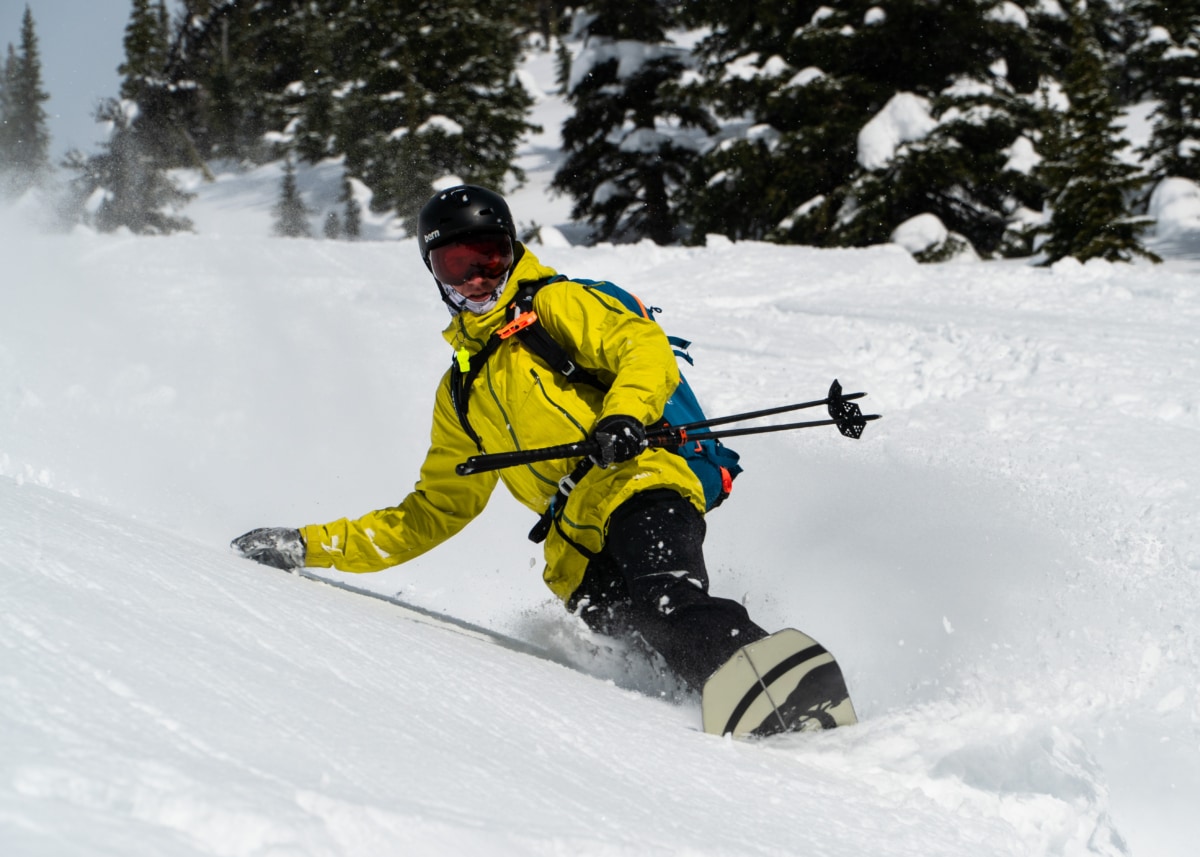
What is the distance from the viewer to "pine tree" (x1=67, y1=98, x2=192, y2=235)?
96.0ft

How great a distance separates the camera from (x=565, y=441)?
3455 mm

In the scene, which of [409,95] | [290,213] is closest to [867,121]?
[409,95]

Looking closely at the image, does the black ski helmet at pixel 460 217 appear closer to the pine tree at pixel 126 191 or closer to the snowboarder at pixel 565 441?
the snowboarder at pixel 565 441

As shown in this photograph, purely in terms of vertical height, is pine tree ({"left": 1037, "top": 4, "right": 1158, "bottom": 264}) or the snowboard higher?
pine tree ({"left": 1037, "top": 4, "right": 1158, "bottom": 264})

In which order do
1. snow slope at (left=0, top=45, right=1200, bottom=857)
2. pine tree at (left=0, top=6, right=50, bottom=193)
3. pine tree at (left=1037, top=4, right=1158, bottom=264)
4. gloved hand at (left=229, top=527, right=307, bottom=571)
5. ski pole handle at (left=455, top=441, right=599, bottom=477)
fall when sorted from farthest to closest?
pine tree at (left=0, top=6, right=50, bottom=193)
pine tree at (left=1037, top=4, right=1158, bottom=264)
gloved hand at (left=229, top=527, right=307, bottom=571)
ski pole handle at (left=455, top=441, right=599, bottom=477)
snow slope at (left=0, top=45, right=1200, bottom=857)

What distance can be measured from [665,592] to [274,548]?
1.55 meters

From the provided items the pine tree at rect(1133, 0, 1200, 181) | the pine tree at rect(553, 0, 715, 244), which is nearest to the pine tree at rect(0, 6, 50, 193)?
the pine tree at rect(553, 0, 715, 244)

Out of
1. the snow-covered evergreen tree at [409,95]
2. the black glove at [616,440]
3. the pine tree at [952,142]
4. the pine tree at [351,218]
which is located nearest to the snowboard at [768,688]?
the black glove at [616,440]

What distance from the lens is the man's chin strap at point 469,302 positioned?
11.6ft

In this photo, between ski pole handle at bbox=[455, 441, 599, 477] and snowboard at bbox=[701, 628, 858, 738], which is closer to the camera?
snowboard at bbox=[701, 628, 858, 738]

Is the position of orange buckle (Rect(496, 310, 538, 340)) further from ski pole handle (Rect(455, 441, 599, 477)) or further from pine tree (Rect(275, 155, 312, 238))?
pine tree (Rect(275, 155, 312, 238))

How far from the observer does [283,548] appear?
3.85 meters

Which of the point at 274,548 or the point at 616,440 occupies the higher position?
the point at 616,440

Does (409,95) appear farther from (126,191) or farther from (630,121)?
(126,191)
